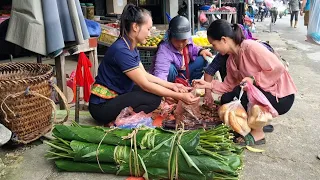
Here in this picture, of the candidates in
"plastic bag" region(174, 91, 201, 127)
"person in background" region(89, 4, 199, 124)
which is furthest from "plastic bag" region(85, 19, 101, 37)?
"plastic bag" region(174, 91, 201, 127)

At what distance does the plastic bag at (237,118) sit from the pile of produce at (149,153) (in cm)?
46

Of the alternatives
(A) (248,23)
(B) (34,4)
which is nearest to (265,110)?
(B) (34,4)

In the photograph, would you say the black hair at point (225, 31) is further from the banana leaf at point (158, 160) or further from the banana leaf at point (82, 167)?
the banana leaf at point (82, 167)

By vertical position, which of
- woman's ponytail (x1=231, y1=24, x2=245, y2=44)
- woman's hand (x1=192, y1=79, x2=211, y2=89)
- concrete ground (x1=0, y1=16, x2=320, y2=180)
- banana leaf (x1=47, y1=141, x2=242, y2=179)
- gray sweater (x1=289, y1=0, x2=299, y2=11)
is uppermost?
gray sweater (x1=289, y1=0, x2=299, y2=11)

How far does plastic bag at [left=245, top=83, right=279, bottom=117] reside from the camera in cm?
266

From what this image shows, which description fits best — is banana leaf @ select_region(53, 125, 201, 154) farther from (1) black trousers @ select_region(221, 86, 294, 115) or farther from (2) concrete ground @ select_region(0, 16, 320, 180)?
(1) black trousers @ select_region(221, 86, 294, 115)

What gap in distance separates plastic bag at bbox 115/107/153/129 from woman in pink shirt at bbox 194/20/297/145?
0.80m

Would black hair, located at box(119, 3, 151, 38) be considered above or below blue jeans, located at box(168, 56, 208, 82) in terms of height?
above

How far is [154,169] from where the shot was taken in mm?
2129

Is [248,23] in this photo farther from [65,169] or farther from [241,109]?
[65,169]

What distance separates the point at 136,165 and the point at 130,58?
960mm

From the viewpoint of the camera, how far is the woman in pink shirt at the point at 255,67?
Result: 268cm

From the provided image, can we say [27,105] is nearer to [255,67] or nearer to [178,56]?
[178,56]

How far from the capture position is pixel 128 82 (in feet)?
9.85
